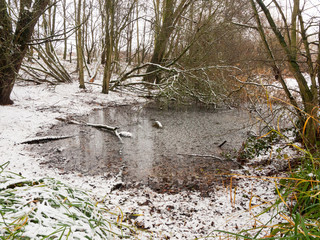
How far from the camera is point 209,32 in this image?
29.5ft

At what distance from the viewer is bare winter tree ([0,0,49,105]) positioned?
6047 mm

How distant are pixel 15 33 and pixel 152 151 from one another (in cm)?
512

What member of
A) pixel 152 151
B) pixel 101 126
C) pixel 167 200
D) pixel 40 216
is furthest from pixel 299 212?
pixel 101 126

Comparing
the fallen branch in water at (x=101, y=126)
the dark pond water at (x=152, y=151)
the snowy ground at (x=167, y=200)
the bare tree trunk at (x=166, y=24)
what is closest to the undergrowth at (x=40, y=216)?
the snowy ground at (x=167, y=200)

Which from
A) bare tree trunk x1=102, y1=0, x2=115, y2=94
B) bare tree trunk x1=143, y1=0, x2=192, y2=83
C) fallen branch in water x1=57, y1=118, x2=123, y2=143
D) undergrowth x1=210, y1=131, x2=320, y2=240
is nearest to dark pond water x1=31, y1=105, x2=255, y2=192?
fallen branch in water x1=57, y1=118, x2=123, y2=143

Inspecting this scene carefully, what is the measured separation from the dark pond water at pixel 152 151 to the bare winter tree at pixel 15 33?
2225mm

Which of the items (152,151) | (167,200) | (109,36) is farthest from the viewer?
(109,36)

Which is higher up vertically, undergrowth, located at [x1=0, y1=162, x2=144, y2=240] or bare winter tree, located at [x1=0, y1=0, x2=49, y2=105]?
bare winter tree, located at [x1=0, y1=0, x2=49, y2=105]

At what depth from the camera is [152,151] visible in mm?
5508

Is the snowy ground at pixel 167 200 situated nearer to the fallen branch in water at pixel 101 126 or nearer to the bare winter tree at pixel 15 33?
the fallen branch in water at pixel 101 126

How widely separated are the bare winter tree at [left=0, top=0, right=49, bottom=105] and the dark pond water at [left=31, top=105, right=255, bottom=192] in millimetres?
2225

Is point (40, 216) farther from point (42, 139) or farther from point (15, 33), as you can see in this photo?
point (15, 33)

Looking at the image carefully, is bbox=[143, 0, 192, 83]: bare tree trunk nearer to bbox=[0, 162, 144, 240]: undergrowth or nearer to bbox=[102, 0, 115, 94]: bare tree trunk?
bbox=[102, 0, 115, 94]: bare tree trunk

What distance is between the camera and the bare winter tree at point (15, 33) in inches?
238
